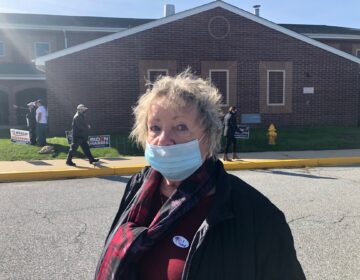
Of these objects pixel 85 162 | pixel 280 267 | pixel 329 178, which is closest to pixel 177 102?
pixel 280 267

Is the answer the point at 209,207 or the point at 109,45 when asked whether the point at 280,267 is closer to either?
the point at 209,207

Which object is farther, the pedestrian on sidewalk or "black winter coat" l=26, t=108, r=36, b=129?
"black winter coat" l=26, t=108, r=36, b=129

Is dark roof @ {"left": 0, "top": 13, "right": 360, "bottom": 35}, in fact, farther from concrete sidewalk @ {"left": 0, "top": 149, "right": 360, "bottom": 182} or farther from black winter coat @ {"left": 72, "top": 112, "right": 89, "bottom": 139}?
black winter coat @ {"left": 72, "top": 112, "right": 89, "bottom": 139}

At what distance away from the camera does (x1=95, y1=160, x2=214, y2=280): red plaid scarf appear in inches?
70.2

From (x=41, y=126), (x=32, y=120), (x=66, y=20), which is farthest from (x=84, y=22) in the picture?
(x=41, y=126)

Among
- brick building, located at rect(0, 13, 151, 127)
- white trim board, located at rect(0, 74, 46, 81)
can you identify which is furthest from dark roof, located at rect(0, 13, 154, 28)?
white trim board, located at rect(0, 74, 46, 81)

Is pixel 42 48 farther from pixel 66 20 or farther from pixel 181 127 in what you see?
pixel 181 127

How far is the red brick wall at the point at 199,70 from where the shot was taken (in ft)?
55.8

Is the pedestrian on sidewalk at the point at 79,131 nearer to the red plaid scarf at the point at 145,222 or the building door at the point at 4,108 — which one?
the red plaid scarf at the point at 145,222

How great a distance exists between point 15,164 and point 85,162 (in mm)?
1945

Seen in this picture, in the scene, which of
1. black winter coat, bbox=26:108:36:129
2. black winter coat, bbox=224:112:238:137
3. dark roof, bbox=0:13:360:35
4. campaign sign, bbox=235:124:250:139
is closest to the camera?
black winter coat, bbox=224:112:238:137

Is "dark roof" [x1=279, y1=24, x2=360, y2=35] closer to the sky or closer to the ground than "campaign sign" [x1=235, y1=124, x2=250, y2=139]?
closer to the sky

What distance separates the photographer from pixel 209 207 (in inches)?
71.4

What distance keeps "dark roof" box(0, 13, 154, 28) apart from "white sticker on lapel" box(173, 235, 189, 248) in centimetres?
2854
